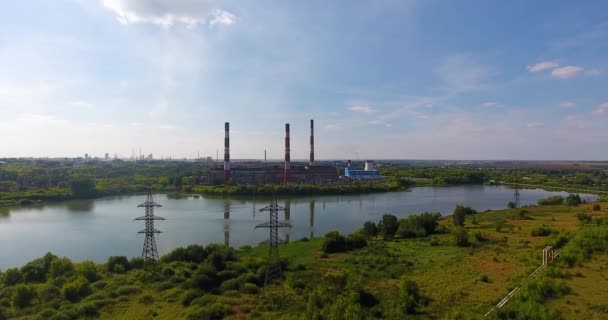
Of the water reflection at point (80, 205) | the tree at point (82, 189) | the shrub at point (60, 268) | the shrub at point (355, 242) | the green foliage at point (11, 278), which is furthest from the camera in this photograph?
the tree at point (82, 189)

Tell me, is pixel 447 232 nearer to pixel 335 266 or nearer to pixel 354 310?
pixel 335 266

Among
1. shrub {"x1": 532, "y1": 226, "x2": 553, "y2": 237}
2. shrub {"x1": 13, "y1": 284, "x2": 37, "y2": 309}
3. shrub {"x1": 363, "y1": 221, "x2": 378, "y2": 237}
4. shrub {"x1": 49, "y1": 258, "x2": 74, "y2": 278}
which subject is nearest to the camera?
shrub {"x1": 13, "y1": 284, "x2": 37, "y2": 309}

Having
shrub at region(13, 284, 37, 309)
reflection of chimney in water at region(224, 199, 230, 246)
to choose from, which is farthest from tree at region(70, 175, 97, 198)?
shrub at region(13, 284, 37, 309)

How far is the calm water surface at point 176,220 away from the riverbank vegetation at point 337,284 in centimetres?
283

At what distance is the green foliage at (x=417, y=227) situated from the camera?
11.6 m

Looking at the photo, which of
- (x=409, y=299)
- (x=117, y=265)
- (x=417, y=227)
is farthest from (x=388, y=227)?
(x=117, y=265)

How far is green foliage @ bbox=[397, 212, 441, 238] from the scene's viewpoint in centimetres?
1159

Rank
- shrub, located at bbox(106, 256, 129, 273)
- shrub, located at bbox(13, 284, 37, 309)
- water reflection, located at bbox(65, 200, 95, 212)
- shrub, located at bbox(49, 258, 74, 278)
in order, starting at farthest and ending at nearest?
water reflection, located at bbox(65, 200, 95, 212) < shrub, located at bbox(106, 256, 129, 273) < shrub, located at bbox(49, 258, 74, 278) < shrub, located at bbox(13, 284, 37, 309)

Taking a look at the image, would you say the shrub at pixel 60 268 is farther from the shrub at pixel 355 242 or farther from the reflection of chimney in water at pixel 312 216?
the reflection of chimney in water at pixel 312 216

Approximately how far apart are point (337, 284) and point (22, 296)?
5138 mm

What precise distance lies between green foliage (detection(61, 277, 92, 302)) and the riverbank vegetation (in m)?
0.02

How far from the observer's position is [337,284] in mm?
6215

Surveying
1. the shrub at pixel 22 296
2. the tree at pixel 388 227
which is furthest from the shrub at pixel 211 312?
the tree at pixel 388 227

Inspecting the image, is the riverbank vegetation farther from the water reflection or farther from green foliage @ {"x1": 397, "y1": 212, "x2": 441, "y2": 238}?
the water reflection
